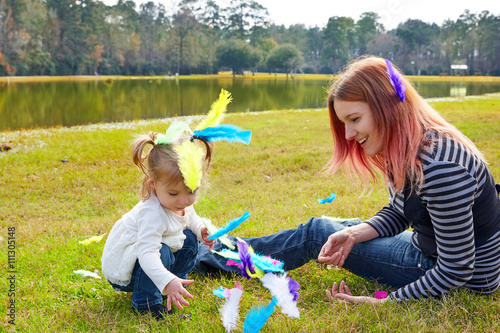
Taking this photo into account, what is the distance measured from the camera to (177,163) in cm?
227

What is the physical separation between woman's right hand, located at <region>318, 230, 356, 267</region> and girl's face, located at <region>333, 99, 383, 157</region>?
56 cm

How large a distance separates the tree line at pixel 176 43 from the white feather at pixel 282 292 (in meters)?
47.0

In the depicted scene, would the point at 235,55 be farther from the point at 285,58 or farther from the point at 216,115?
the point at 216,115

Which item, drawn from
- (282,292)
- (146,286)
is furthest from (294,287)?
(146,286)

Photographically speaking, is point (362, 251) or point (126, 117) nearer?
point (362, 251)

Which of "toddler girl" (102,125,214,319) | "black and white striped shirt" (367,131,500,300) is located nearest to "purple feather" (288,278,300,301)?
"black and white striped shirt" (367,131,500,300)

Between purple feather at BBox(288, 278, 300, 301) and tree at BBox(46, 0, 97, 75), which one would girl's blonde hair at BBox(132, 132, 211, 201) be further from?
tree at BBox(46, 0, 97, 75)

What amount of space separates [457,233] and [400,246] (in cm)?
58

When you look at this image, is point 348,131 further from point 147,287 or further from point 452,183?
point 147,287

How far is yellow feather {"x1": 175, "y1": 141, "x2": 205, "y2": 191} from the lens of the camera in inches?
86.0

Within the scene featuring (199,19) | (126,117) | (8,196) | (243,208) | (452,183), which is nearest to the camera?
(452,183)

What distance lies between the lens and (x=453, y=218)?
78.7 inches

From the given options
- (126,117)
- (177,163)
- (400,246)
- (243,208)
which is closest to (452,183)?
(400,246)

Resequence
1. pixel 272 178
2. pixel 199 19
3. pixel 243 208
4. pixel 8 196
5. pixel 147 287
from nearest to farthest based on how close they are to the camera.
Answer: pixel 147 287
pixel 243 208
pixel 8 196
pixel 272 178
pixel 199 19
